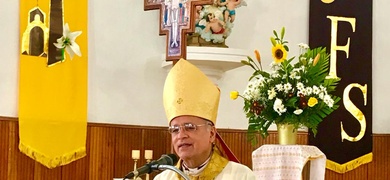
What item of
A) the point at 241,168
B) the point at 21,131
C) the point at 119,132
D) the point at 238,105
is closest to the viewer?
the point at 241,168

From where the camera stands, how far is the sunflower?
5.62 meters

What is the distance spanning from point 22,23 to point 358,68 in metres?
3.04

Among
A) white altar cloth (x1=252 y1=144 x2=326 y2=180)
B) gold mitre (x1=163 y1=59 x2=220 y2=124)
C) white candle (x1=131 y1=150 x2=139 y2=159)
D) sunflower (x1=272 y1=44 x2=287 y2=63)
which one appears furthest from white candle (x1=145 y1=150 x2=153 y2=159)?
gold mitre (x1=163 y1=59 x2=220 y2=124)

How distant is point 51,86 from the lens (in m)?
5.96

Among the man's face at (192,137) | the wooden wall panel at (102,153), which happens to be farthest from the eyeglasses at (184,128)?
the wooden wall panel at (102,153)

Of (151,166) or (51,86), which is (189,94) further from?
(51,86)

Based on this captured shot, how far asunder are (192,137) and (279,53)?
2.10 meters

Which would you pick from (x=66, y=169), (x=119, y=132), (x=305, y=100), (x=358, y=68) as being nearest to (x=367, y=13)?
(x=358, y=68)

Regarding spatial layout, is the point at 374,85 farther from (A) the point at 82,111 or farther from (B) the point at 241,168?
(B) the point at 241,168

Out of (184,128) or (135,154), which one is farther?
(135,154)

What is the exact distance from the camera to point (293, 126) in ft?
17.8

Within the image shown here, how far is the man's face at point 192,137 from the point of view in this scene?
3703mm

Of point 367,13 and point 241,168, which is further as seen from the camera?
point 367,13

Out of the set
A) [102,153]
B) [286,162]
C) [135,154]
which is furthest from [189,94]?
[102,153]
